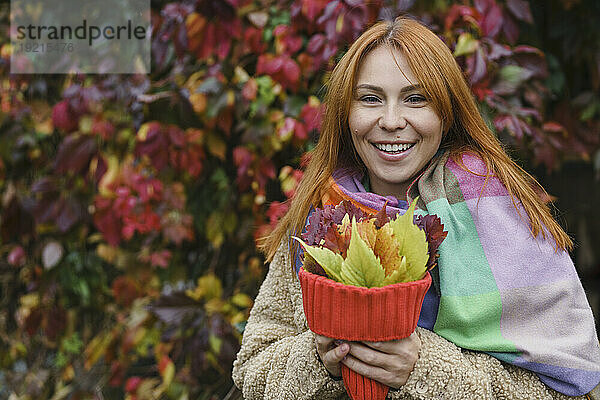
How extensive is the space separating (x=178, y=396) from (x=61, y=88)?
50.2 inches

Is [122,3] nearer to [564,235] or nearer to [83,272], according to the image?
[83,272]

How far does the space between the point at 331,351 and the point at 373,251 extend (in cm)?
19

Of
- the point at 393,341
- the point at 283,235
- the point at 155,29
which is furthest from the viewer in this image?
the point at 155,29

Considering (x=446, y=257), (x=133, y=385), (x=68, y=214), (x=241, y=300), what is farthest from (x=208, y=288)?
(x=446, y=257)

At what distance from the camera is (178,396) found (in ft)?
7.68

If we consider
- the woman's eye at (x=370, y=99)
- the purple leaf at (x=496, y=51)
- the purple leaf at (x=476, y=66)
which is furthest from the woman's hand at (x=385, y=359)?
the purple leaf at (x=496, y=51)

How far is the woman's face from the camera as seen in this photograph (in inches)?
48.6

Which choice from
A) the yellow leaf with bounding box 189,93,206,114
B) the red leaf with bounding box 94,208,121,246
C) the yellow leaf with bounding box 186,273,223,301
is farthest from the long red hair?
the red leaf with bounding box 94,208,121,246

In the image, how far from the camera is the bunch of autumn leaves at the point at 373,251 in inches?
38.5

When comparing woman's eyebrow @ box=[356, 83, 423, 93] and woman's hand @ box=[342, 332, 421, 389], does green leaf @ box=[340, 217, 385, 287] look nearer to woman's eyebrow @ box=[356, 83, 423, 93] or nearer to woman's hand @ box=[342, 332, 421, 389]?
woman's hand @ box=[342, 332, 421, 389]

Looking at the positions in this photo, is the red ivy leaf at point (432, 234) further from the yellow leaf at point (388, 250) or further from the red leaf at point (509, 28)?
the red leaf at point (509, 28)

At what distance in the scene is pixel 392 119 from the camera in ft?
4.03

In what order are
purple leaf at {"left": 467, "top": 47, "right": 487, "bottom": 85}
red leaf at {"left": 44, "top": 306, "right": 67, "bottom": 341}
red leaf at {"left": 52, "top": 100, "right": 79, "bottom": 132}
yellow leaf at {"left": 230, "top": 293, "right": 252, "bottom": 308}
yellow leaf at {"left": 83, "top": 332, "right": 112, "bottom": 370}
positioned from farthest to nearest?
red leaf at {"left": 44, "top": 306, "right": 67, "bottom": 341}
yellow leaf at {"left": 83, "top": 332, "right": 112, "bottom": 370}
red leaf at {"left": 52, "top": 100, "right": 79, "bottom": 132}
yellow leaf at {"left": 230, "top": 293, "right": 252, "bottom": 308}
purple leaf at {"left": 467, "top": 47, "right": 487, "bottom": 85}

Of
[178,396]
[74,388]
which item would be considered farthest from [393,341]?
[74,388]
